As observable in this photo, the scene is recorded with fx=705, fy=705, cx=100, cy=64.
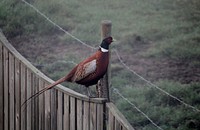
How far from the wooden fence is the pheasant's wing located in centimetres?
12

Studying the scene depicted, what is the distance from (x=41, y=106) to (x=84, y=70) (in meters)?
0.71

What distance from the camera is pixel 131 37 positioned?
761cm

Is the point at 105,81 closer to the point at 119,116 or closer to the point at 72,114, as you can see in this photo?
the point at 72,114

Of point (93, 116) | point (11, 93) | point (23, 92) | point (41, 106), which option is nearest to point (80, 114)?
point (93, 116)

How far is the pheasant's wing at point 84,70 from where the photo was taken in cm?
540

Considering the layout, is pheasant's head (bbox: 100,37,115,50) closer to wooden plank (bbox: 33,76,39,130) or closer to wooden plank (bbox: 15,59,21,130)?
wooden plank (bbox: 33,76,39,130)

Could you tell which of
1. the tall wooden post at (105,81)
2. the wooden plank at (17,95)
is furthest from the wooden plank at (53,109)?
the wooden plank at (17,95)

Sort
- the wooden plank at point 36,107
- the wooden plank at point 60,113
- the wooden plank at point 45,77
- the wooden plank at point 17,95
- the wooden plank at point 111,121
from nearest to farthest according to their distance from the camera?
the wooden plank at point 111,121
the wooden plank at point 45,77
the wooden plank at point 60,113
the wooden plank at point 36,107
the wooden plank at point 17,95

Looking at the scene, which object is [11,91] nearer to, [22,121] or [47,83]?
[22,121]

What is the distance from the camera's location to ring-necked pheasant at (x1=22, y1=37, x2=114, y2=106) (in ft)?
17.5

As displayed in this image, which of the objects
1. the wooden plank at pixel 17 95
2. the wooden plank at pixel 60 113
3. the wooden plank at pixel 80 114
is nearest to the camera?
the wooden plank at pixel 80 114

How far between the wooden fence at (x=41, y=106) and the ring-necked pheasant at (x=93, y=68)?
0.12m

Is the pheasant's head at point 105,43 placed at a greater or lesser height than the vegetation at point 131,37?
greater

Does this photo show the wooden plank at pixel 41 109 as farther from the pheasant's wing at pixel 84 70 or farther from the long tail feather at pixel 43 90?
the pheasant's wing at pixel 84 70
